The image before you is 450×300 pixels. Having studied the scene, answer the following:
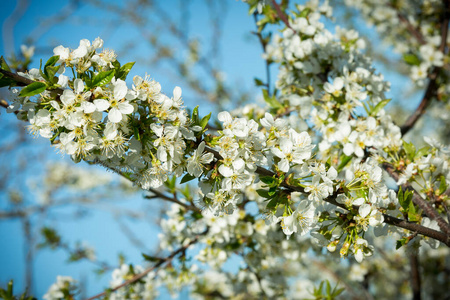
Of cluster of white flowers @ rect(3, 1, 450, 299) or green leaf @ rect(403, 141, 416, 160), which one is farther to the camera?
green leaf @ rect(403, 141, 416, 160)

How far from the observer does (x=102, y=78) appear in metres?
1.29

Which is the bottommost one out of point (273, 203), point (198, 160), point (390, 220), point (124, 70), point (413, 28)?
point (390, 220)

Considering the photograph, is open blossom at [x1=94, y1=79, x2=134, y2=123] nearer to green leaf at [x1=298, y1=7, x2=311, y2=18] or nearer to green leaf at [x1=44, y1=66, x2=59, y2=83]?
green leaf at [x1=44, y1=66, x2=59, y2=83]

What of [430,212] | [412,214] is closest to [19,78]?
[412,214]

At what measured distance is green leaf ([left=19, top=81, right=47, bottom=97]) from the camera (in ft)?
4.08

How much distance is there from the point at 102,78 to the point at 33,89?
27 centimetres

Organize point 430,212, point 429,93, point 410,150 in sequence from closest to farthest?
1. point 430,212
2. point 410,150
3. point 429,93

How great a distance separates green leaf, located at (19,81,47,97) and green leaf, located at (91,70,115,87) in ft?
0.64

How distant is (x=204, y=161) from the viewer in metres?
1.38

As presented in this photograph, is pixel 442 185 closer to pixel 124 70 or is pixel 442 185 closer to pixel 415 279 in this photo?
pixel 415 279

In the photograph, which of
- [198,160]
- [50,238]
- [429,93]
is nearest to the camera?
[198,160]

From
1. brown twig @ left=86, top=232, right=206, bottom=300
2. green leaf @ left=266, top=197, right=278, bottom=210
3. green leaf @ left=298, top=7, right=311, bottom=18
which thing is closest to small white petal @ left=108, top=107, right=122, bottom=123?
green leaf @ left=266, top=197, right=278, bottom=210

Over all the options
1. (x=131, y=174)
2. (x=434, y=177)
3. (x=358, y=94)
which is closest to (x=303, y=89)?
(x=358, y=94)

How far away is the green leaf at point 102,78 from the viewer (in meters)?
1.28
